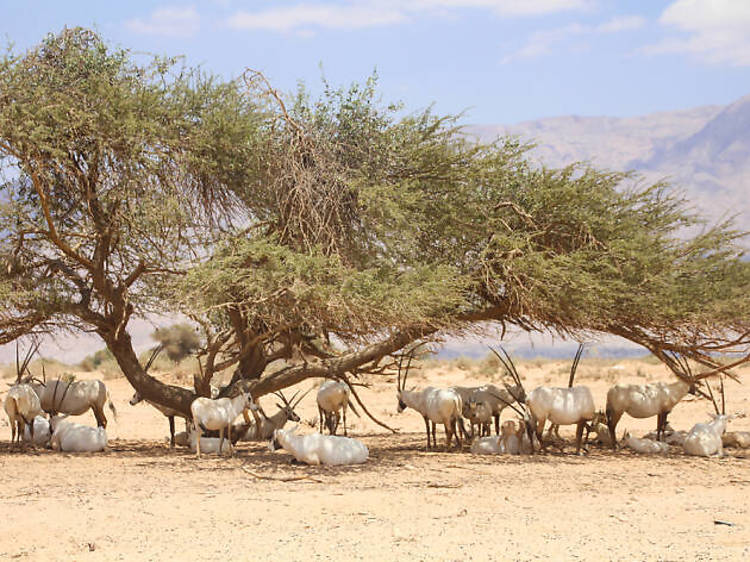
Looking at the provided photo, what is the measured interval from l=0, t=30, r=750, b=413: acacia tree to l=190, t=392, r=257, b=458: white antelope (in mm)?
1021

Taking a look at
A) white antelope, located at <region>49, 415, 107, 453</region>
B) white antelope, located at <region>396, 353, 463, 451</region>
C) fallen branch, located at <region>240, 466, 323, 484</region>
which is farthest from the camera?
white antelope, located at <region>49, 415, 107, 453</region>

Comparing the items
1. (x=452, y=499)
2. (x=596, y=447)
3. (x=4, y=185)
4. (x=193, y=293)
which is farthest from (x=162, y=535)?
(x=596, y=447)

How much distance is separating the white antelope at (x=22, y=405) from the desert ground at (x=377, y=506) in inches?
19.3

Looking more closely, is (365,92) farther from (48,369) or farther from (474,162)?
(48,369)

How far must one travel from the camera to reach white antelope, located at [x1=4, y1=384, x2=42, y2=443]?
1272cm

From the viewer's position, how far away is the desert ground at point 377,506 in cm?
679

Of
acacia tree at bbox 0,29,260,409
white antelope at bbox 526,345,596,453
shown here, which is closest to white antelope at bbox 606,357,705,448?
white antelope at bbox 526,345,596,453

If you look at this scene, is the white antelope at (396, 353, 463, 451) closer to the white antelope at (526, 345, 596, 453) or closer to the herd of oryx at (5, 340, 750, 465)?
the herd of oryx at (5, 340, 750, 465)

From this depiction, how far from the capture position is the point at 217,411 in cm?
1233

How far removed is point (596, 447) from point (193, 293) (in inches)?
276

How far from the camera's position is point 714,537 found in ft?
23.6

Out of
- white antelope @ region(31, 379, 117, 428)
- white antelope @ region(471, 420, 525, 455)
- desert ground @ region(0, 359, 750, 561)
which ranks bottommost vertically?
desert ground @ region(0, 359, 750, 561)

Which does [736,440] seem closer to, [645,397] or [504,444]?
[645,397]

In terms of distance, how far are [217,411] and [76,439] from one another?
241 cm
